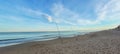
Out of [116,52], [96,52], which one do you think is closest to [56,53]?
[96,52]

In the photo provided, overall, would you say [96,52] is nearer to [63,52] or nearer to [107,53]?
[107,53]

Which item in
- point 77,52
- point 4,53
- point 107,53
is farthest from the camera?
point 4,53

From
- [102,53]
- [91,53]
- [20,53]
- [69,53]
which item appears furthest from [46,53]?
[102,53]

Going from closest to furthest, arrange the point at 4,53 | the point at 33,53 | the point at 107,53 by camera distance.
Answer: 1. the point at 107,53
2. the point at 33,53
3. the point at 4,53

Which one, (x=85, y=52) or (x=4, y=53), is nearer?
(x=85, y=52)

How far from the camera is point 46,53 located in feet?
21.4

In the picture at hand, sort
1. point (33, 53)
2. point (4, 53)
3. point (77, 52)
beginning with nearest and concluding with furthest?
1. point (77, 52)
2. point (33, 53)
3. point (4, 53)

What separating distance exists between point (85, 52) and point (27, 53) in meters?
3.22

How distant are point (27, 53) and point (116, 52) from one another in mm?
4700

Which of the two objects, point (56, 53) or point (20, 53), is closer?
point (56, 53)

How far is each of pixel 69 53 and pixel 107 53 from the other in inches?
71.4

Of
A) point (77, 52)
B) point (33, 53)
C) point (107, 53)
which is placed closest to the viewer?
point (107, 53)

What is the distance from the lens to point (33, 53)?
22.6ft

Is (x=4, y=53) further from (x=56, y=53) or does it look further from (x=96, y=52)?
(x=96, y=52)
